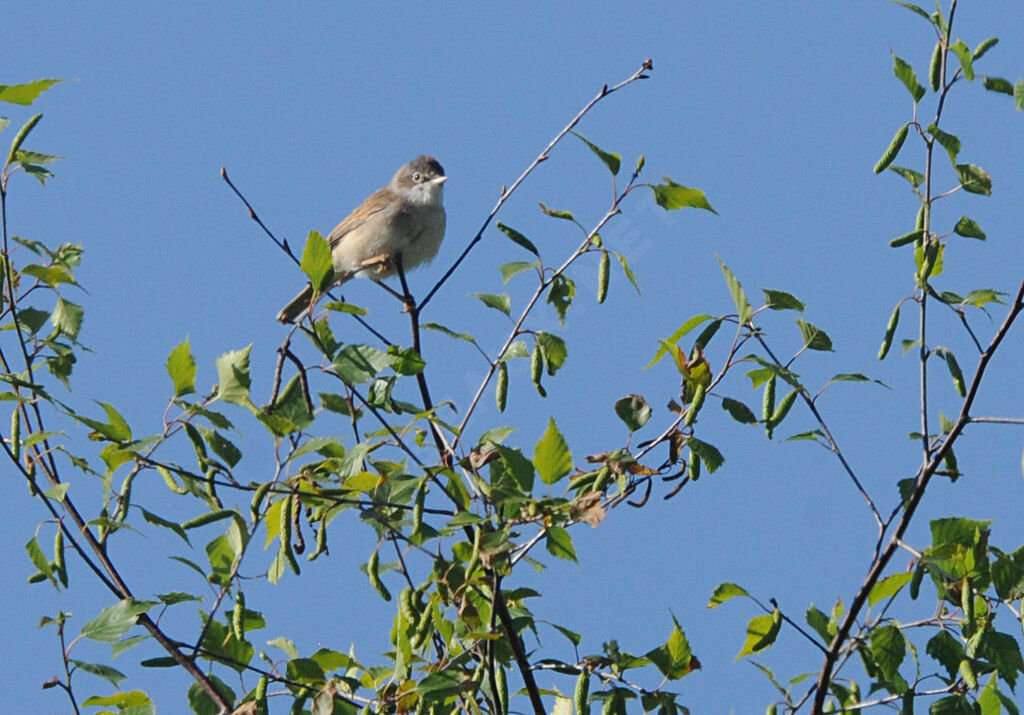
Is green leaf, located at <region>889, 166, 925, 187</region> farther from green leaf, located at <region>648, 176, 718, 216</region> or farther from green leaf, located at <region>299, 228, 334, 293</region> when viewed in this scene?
green leaf, located at <region>299, 228, 334, 293</region>

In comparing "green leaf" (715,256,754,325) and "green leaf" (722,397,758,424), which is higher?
"green leaf" (715,256,754,325)

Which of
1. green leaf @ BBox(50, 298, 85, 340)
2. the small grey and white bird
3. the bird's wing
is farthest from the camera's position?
the bird's wing

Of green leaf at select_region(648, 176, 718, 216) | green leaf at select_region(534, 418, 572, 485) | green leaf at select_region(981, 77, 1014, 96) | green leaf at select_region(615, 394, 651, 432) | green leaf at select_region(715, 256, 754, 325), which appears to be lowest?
green leaf at select_region(534, 418, 572, 485)


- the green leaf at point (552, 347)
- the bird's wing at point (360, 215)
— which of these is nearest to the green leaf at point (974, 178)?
the green leaf at point (552, 347)

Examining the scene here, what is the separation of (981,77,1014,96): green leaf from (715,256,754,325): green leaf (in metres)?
1.12

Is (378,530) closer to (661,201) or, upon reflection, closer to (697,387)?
(697,387)

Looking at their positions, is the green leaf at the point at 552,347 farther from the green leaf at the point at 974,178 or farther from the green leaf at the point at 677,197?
the green leaf at the point at 974,178

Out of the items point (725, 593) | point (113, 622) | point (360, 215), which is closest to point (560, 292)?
point (725, 593)

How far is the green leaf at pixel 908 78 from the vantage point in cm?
389

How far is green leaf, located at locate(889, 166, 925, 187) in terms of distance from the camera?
3.98m

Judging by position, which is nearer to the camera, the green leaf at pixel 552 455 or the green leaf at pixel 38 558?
the green leaf at pixel 552 455

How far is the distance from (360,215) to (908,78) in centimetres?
560

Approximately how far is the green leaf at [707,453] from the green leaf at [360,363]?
3.16ft

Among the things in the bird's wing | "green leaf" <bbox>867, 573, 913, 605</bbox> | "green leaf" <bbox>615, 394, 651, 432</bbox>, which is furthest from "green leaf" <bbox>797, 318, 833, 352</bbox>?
the bird's wing
